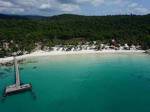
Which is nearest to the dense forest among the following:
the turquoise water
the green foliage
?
the green foliage

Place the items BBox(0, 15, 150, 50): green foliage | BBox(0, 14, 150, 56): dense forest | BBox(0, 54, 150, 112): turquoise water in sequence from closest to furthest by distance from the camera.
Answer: BBox(0, 54, 150, 112): turquoise water < BBox(0, 14, 150, 56): dense forest < BBox(0, 15, 150, 50): green foliage

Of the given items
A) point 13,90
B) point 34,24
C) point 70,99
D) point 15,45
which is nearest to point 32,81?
point 13,90

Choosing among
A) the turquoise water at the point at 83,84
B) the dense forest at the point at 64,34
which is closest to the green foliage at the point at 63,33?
the dense forest at the point at 64,34

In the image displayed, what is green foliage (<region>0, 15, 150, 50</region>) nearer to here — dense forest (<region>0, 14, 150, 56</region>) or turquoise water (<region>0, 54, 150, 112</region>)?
dense forest (<region>0, 14, 150, 56</region>)

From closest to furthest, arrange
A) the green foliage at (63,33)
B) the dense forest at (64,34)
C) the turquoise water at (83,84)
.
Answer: the turquoise water at (83,84), the dense forest at (64,34), the green foliage at (63,33)

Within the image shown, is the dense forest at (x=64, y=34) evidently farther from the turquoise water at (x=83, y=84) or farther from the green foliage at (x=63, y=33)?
the turquoise water at (x=83, y=84)

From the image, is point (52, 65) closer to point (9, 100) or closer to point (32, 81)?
point (32, 81)

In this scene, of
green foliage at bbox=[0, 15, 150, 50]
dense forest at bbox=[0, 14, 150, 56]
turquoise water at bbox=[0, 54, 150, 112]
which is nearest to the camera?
turquoise water at bbox=[0, 54, 150, 112]

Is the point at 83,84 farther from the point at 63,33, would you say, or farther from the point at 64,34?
the point at 63,33

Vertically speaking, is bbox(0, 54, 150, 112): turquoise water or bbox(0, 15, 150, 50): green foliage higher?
bbox(0, 15, 150, 50): green foliage

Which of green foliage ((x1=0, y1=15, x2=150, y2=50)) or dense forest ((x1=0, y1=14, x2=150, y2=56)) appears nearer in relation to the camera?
dense forest ((x1=0, y1=14, x2=150, y2=56))
